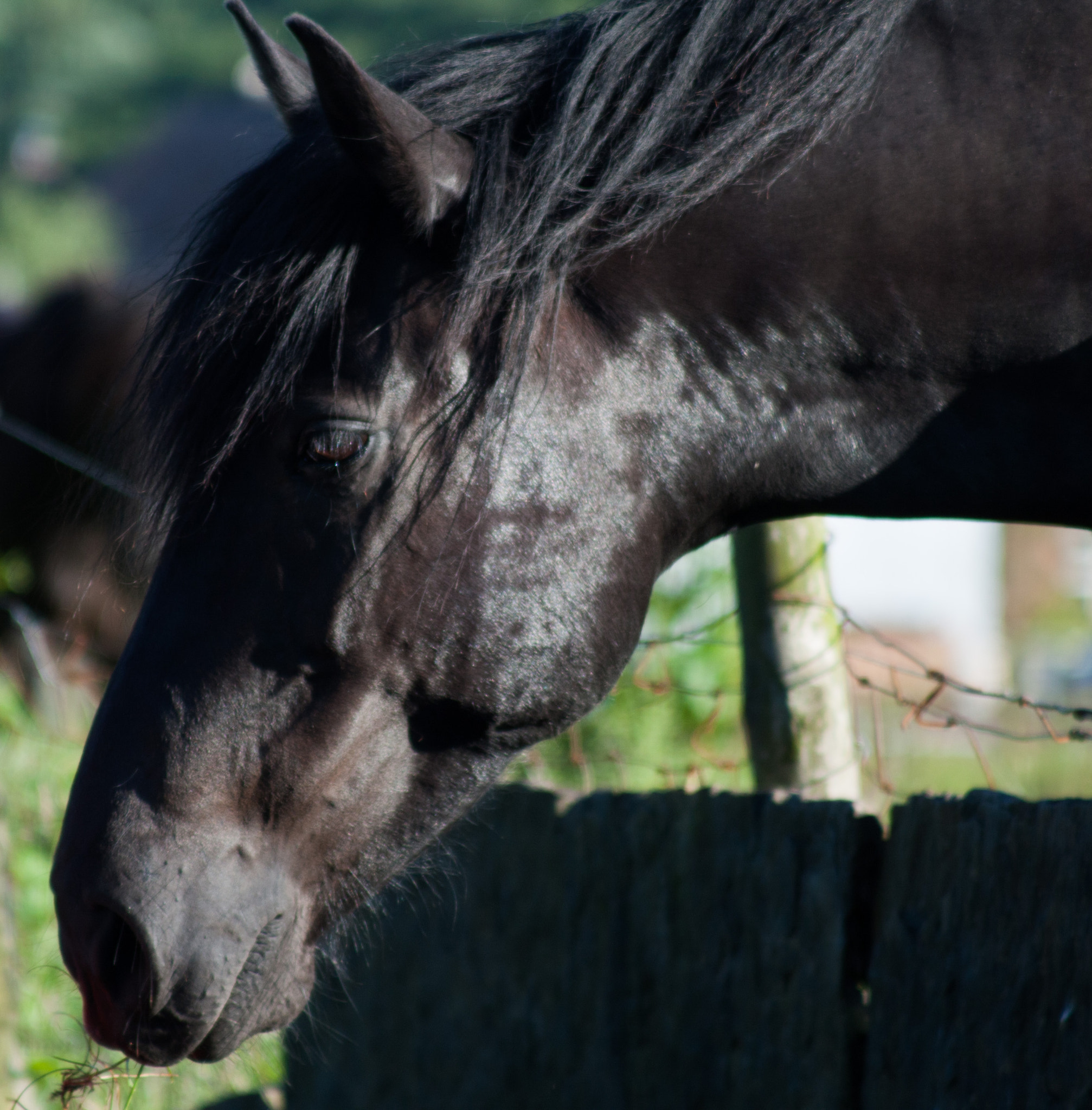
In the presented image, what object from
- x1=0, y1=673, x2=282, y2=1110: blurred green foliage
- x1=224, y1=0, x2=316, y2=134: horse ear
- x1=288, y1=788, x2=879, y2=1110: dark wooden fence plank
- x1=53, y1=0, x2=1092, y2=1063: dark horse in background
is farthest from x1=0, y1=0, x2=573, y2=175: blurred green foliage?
x1=53, y1=0, x2=1092, y2=1063: dark horse in background

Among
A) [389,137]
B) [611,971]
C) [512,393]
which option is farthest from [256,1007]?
[389,137]

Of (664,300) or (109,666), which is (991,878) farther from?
(109,666)

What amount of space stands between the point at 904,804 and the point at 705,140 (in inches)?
48.4

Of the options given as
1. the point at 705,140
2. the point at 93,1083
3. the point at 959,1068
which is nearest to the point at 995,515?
the point at 705,140

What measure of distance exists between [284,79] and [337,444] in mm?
723

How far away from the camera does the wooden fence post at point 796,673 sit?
2703 mm

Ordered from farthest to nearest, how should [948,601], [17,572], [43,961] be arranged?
[948,601], [17,572], [43,961]

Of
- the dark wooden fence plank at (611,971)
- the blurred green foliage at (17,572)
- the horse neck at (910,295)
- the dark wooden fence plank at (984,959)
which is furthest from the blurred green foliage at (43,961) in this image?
the horse neck at (910,295)

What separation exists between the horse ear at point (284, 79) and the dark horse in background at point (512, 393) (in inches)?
0.9

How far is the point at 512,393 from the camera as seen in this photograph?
1.75m

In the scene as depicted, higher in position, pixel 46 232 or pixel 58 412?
pixel 46 232

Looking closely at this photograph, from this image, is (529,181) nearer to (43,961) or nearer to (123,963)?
(123,963)

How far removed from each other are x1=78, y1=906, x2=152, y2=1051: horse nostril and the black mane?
0.66m

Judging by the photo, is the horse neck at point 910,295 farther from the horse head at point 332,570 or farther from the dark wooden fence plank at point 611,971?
the dark wooden fence plank at point 611,971
